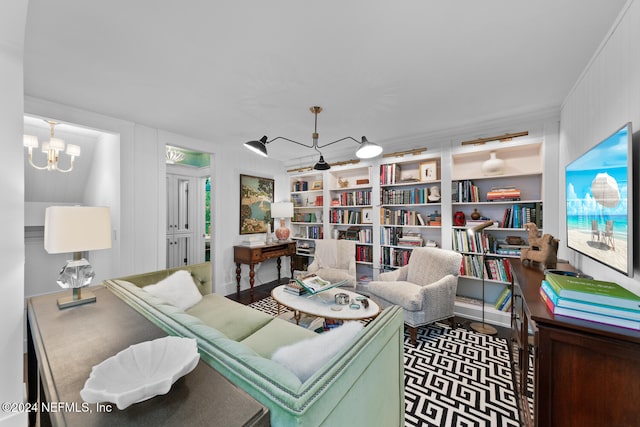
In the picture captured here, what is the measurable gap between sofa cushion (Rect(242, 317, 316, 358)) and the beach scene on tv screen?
5.89 ft

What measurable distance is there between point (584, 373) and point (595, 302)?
0.27 m

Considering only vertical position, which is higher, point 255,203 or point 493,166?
point 493,166

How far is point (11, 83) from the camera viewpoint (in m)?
1.12

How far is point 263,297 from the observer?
3.83 m

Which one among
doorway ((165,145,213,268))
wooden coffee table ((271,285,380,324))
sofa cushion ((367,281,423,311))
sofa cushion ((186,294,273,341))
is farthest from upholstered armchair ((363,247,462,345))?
doorway ((165,145,213,268))

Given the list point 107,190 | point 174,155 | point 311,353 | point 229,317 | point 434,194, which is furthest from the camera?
point 174,155

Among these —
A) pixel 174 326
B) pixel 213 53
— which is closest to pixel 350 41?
pixel 213 53

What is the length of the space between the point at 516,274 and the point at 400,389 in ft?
3.78

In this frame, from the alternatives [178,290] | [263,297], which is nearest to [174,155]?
[263,297]

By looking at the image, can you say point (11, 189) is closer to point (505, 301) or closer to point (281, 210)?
point (281, 210)

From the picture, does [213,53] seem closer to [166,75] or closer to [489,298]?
[166,75]

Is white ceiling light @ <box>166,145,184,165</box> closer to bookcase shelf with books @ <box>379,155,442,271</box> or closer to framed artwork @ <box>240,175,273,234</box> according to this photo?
framed artwork @ <box>240,175,273,234</box>

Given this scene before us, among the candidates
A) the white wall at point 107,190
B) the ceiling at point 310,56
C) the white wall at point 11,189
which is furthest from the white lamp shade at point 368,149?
the white wall at point 107,190

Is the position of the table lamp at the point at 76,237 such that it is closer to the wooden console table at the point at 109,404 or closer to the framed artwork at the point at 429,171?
the wooden console table at the point at 109,404
